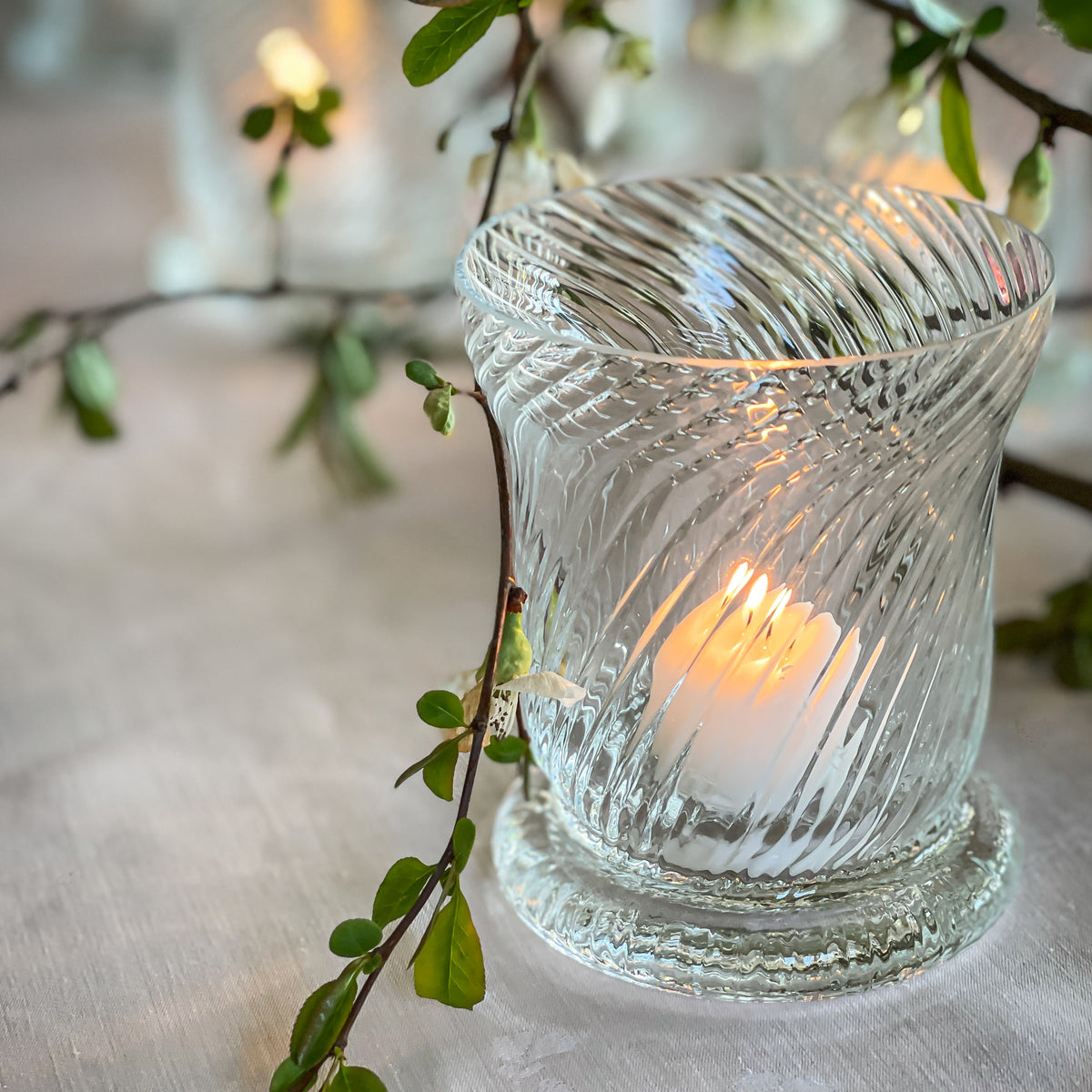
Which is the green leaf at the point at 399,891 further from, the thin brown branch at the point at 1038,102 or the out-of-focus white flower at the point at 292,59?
the out-of-focus white flower at the point at 292,59

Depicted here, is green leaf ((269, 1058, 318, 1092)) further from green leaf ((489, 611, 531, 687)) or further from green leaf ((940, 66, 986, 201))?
green leaf ((940, 66, 986, 201))

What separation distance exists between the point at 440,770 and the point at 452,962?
38mm

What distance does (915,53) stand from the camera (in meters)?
0.33

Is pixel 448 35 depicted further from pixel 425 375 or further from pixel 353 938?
pixel 353 938

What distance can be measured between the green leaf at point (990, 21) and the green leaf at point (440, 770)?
0.70ft

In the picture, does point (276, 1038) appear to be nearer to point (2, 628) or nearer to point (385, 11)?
point (2, 628)

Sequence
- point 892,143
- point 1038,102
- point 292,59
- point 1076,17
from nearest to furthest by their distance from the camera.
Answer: point 1076,17 < point 1038,102 < point 892,143 < point 292,59

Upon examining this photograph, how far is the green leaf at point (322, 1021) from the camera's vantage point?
0.23 metres

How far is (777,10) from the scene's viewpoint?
0.39 meters

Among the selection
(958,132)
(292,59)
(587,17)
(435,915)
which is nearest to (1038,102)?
(958,132)

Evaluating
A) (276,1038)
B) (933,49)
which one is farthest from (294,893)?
(933,49)

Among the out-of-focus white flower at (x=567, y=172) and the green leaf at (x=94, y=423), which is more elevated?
the out-of-focus white flower at (x=567, y=172)

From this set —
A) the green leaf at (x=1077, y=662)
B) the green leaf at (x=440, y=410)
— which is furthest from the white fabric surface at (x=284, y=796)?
the green leaf at (x=440, y=410)

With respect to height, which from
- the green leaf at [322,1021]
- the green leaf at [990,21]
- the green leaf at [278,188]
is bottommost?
the green leaf at [322,1021]
